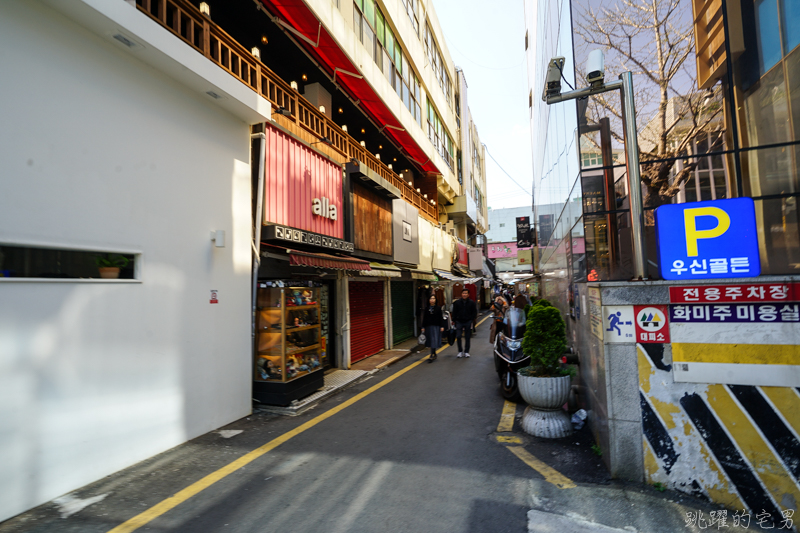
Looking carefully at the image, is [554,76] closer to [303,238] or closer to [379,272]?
[303,238]

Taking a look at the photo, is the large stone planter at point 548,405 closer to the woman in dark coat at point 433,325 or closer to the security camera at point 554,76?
the security camera at point 554,76

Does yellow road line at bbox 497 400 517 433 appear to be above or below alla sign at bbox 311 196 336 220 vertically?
below

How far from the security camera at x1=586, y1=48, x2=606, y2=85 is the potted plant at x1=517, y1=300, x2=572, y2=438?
3.12m

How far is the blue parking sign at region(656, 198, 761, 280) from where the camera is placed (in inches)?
152

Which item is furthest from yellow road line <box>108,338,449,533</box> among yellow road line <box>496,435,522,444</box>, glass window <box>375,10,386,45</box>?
glass window <box>375,10,386,45</box>

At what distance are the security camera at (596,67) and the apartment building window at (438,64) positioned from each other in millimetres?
17054

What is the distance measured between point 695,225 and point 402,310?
1282cm

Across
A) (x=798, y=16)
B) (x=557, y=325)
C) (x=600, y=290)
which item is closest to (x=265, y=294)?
(x=557, y=325)

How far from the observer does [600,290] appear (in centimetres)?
426

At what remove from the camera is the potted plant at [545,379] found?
5.42m

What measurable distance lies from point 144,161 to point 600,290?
571 cm

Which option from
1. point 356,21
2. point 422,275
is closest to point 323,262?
point 356,21

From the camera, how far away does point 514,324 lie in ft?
24.9

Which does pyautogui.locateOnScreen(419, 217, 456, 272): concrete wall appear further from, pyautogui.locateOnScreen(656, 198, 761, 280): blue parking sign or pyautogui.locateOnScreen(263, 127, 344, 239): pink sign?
pyautogui.locateOnScreen(656, 198, 761, 280): blue parking sign
